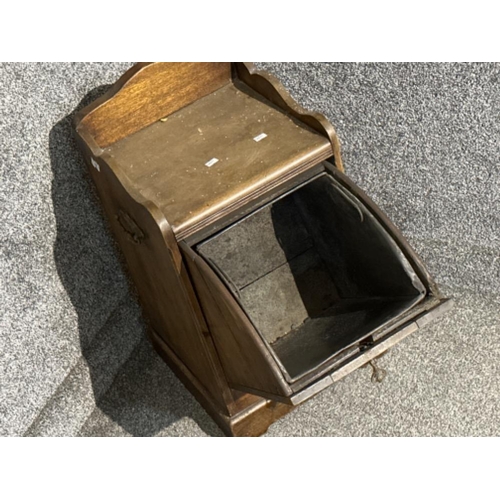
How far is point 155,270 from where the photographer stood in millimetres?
1278

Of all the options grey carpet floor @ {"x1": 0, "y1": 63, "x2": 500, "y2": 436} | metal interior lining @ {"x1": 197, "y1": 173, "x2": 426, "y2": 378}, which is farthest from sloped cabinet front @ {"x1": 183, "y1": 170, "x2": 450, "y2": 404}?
grey carpet floor @ {"x1": 0, "y1": 63, "x2": 500, "y2": 436}

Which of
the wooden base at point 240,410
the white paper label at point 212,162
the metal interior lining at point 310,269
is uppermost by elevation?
the white paper label at point 212,162

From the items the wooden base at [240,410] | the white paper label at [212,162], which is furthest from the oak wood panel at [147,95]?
the wooden base at [240,410]

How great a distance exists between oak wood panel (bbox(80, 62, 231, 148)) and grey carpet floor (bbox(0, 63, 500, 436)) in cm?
5

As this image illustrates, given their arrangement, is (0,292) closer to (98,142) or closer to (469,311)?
(98,142)

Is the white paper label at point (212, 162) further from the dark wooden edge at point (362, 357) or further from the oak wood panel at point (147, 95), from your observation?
the dark wooden edge at point (362, 357)

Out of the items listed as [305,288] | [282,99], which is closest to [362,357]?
[305,288]

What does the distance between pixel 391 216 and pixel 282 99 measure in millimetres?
375

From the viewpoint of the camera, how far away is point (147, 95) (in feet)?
4.28

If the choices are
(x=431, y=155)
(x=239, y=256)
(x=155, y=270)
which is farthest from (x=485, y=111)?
(x=155, y=270)

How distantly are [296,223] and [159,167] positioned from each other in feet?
0.82

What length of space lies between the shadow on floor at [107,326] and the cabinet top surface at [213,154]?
0.11 metres

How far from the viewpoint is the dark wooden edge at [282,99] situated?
1.25m

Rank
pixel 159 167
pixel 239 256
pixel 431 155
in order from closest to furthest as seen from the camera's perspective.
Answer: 1. pixel 159 167
2. pixel 239 256
3. pixel 431 155
